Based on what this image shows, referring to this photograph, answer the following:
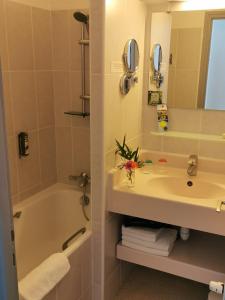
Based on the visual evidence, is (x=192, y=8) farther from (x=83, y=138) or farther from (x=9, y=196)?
(x=9, y=196)

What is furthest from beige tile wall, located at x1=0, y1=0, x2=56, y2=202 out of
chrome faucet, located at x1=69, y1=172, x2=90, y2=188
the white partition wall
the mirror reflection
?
the white partition wall

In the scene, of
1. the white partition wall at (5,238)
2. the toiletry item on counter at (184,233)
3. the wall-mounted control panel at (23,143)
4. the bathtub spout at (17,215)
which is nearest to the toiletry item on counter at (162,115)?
the toiletry item on counter at (184,233)

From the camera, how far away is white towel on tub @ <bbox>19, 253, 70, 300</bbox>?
1.41 meters

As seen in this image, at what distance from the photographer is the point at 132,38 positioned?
1812 millimetres

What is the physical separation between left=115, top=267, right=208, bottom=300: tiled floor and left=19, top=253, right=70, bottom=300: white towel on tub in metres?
0.72

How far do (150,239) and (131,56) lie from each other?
1079 millimetres

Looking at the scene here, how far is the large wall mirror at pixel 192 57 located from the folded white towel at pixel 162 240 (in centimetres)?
80

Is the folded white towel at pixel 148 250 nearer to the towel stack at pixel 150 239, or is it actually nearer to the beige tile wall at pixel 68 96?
the towel stack at pixel 150 239

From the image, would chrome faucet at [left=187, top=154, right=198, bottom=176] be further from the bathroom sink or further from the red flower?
the red flower

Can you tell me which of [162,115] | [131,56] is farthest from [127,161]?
[131,56]

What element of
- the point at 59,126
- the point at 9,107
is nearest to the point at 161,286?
the point at 59,126

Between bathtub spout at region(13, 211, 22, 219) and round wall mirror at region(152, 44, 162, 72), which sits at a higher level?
round wall mirror at region(152, 44, 162, 72)

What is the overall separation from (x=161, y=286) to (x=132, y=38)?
1.70 m

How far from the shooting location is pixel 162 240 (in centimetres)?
183
